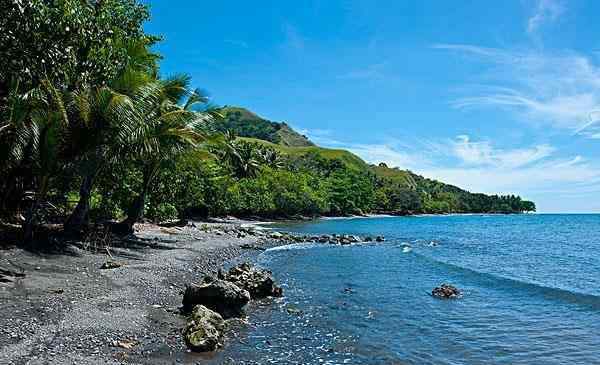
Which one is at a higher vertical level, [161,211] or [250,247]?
[161,211]

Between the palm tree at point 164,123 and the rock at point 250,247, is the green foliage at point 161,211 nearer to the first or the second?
the rock at point 250,247

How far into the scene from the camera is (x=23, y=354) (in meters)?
9.66

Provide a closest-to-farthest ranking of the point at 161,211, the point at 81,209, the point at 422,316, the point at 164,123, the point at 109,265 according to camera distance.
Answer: the point at 422,316 < the point at 109,265 < the point at 81,209 < the point at 164,123 < the point at 161,211

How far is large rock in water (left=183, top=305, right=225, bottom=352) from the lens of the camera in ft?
38.4

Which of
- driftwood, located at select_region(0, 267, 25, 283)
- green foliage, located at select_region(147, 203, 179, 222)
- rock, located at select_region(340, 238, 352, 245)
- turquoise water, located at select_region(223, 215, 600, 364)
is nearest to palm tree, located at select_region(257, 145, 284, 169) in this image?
rock, located at select_region(340, 238, 352, 245)

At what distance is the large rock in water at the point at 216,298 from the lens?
15078mm

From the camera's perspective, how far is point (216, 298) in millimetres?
15133

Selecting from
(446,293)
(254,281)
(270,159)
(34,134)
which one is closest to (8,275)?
(34,134)

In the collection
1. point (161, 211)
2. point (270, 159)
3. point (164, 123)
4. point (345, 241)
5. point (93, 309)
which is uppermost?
point (270, 159)

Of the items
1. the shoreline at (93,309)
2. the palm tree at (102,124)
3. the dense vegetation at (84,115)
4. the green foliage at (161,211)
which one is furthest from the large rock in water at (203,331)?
the green foliage at (161,211)

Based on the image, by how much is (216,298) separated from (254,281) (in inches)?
162

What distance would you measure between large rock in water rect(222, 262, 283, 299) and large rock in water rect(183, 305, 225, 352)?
18.3 ft

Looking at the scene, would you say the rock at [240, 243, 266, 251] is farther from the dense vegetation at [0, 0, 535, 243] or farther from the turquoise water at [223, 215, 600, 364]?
the dense vegetation at [0, 0, 535, 243]

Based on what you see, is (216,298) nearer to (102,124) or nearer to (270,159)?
(102,124)
